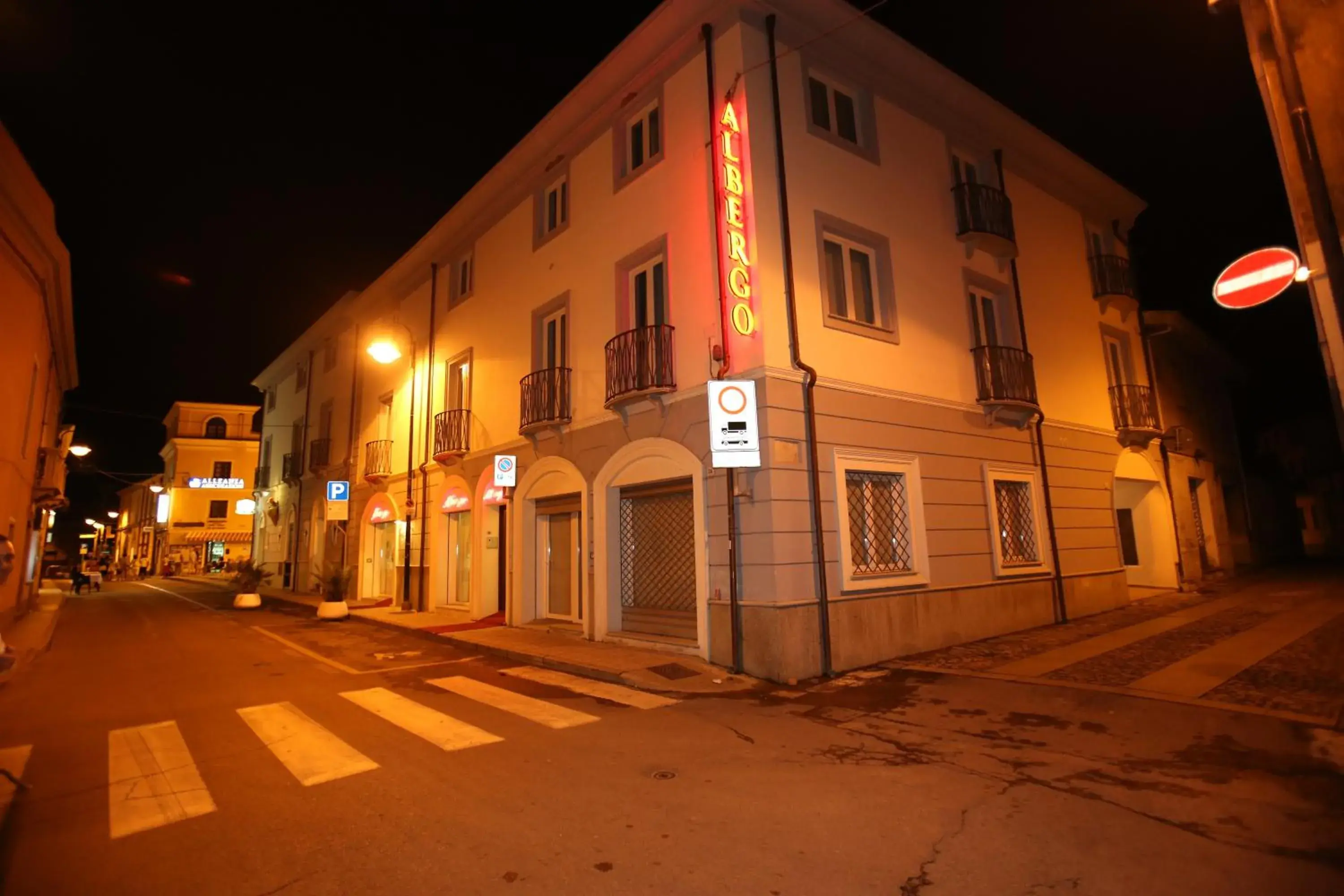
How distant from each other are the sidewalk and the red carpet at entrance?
0.07m

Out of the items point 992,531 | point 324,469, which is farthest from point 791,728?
point 324,469

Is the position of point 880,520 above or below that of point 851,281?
below

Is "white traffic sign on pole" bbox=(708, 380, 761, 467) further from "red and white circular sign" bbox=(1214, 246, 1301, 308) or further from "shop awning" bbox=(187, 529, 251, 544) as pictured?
"shop awning" bbox=(187, 529, 251, 544)

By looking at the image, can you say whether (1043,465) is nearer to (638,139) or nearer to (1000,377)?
(1000,377)

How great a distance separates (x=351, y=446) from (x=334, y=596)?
23.2 ft

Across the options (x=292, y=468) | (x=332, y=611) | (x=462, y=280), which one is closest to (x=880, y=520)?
(x=462, y=280)

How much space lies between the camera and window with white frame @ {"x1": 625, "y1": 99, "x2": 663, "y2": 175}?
11.2 meters

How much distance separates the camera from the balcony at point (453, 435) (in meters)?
15.3

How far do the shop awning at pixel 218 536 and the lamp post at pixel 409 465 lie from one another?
116 ft

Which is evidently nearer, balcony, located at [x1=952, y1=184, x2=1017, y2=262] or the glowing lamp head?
balcony, located at [x1=952, y1=184, x2=1017, y2=262]

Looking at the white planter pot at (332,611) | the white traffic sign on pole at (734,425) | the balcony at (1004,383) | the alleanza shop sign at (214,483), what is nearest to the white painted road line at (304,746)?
the white traffic sign on pole at (734,425)

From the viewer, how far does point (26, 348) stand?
13.5 metres

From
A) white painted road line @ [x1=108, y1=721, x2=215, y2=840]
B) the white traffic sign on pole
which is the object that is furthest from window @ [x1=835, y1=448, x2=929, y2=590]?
white painted road line @ [x1=108, y1=721, x2=215, y2=840]

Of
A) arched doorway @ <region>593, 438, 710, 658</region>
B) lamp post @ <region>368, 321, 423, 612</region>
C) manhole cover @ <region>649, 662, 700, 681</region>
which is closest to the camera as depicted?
manhole cover @ <region>649, 662, 700, 681</region>
